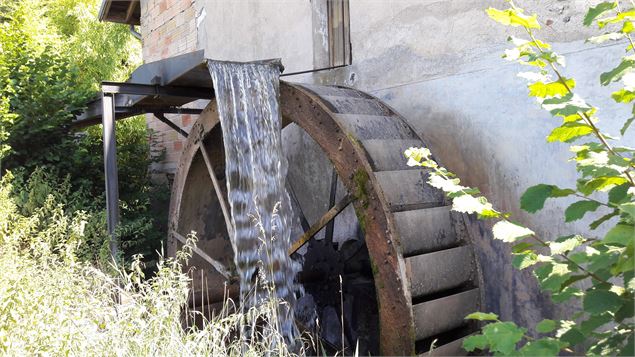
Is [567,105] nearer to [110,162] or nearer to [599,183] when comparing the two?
[599,183]

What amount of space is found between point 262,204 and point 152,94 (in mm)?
1429

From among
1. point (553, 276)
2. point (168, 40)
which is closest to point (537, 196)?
point (553, 276)

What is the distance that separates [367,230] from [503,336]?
173 centimetres

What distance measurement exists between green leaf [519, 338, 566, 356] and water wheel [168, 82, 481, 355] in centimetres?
109

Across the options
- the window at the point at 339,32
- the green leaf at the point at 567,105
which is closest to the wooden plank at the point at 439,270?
the green leaf at the point at 567,105

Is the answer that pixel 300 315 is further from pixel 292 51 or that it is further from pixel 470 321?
pixel 292 51

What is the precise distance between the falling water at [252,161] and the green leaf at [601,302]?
8.37 ft

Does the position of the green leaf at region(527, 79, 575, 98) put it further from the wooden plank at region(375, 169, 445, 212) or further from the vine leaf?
the wooden plank at region(375, 169, 445, 212)

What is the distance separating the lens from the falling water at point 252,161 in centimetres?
386

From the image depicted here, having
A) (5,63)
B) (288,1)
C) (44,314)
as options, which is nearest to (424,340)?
(44,314)

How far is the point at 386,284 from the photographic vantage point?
3.03m

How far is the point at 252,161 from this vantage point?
3902 millimetres

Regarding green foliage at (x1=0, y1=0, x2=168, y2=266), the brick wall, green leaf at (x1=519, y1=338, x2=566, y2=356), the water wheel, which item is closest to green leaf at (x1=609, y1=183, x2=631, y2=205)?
green leaf at (x1=519, y1=338, x2=566, y2=356)

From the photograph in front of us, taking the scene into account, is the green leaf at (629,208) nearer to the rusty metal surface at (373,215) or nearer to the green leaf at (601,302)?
the green leaf at (601,302)
